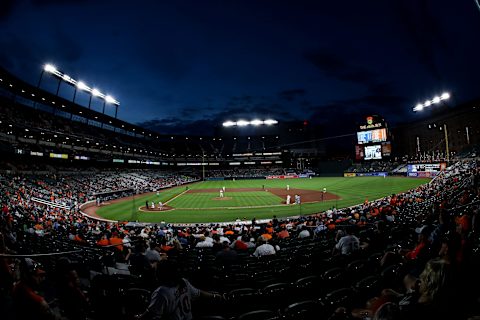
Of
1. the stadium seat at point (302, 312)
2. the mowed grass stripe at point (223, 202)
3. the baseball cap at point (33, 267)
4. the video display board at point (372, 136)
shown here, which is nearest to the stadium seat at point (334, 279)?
the stadium seat at point (302, 312)

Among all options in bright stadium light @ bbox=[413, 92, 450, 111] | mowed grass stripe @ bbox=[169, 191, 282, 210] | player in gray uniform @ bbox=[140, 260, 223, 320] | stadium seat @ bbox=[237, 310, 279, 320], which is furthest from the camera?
bright stadium light @ bbox=[413, 92, 450, 111]

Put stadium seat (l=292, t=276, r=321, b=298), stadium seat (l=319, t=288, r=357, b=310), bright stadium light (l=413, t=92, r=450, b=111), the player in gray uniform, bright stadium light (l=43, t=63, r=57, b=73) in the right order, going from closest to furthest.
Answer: the player in gray uniform < stadium seat (l=319, t=288, r=357, b=310) < stadium seat (l=292, t=276, r=321, b=298) < bright stadium light (l=43, t=63, r=57, b=73) < bright stadium light (l=413, t=92, r=450, b=111)

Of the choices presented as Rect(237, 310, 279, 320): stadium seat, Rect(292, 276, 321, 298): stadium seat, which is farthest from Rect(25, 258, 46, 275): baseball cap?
Rect(292, 276, 321, 298): stadium seat

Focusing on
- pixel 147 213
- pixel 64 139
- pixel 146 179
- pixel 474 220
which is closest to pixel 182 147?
pixel 146 179

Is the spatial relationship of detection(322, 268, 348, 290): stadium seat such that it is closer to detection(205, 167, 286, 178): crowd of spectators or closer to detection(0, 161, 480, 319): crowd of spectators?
detection(0, 161, 480, 319): crowd of spectators

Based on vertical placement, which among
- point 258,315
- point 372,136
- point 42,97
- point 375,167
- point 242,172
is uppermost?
point 42,97

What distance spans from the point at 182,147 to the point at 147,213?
90.9 m

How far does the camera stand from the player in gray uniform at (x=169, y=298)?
289 centimetres

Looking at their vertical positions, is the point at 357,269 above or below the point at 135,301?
above

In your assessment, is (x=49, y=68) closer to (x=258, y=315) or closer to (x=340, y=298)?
(x=258, y=315)

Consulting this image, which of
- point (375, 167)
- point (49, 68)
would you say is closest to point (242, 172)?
point (375, 167)

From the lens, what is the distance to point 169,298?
2.91m

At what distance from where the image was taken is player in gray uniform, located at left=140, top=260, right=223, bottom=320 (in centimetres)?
289

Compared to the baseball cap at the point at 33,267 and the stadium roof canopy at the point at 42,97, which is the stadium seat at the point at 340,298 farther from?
the stadium roof canopy at the point at 42,97
